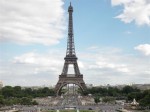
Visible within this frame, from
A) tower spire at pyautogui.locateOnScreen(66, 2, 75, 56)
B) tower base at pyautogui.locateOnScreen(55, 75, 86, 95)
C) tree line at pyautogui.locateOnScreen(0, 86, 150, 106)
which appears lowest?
tree line at pyautogui.locateOnScreen(0, 86, 150, 106)

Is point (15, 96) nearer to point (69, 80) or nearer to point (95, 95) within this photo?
point (69, 80)

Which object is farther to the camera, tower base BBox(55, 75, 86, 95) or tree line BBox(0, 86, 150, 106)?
tower base BBox(55, 75, 86, 95)

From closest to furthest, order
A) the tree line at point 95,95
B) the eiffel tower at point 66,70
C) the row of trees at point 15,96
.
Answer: the tree line at point 95,95 < the row of trees at point 15,96 < the eiffel tower at point 66,70

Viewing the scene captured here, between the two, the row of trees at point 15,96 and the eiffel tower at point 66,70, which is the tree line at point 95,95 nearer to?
the row of trees at point 15,96

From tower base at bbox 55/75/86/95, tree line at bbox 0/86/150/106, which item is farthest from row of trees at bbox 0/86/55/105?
tower base at bbox 55/75/86/95

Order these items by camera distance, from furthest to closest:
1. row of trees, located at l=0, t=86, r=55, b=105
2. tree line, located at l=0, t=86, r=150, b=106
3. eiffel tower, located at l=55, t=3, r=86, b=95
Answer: eiffel tower, located at l=55, t=3, r=86, b=95 < row of trees, located at l=0, t=86, r=55, b=105 < tree line, located at l=0, t=86, r=150, b=106

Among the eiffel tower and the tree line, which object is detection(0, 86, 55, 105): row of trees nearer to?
the tree line

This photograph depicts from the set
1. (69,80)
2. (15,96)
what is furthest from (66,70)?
(15,96)

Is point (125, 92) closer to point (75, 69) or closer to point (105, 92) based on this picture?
point (105, 92)

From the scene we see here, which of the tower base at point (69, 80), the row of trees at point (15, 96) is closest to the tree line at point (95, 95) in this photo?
the row of trees at point (15, 96)

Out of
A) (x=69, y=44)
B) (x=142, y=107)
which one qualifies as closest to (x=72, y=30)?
(x=69, y=44)

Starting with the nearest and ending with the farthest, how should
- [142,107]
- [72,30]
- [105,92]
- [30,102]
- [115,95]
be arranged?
[142,107] → [30,102] → [72,30] → [115,95] → [105,92]
